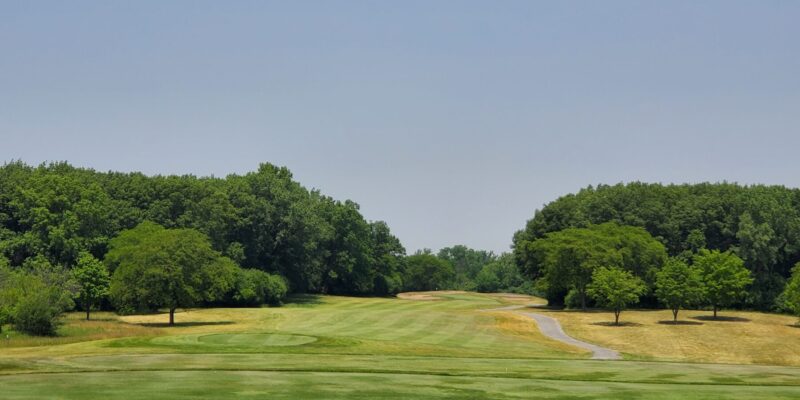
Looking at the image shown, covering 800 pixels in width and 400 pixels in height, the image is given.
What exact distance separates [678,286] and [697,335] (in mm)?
12481

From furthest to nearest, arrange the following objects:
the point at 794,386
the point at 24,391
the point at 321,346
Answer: the point at 321,346 < the point at 794,386 < the point at 24,391

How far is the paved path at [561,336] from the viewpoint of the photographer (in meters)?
64.0

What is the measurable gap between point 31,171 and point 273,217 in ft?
112

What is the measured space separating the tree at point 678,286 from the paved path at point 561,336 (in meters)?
12.3

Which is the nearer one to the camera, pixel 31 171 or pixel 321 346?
pixel 321 346

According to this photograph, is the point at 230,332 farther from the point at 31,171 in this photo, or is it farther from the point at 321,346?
the point at 31,171

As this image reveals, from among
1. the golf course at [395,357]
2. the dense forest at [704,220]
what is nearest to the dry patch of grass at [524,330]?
the golf course at [395,357]

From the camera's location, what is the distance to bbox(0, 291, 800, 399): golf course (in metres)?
34.9

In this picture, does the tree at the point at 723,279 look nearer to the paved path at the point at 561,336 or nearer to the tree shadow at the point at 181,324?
the paved path at the point at 561,336

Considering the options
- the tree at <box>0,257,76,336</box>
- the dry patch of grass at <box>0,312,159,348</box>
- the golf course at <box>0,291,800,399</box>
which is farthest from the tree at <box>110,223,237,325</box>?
the tree at <box>0,257,76,336</box>

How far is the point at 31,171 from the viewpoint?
112 metres

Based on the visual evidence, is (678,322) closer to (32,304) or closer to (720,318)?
(720,318)

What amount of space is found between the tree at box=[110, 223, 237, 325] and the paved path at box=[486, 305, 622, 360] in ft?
109

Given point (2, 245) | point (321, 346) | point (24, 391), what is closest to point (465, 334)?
point (321, 346)
